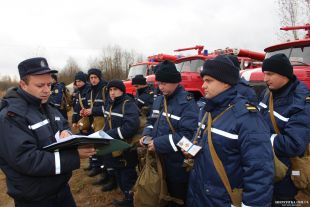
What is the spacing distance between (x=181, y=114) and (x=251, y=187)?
1.34m

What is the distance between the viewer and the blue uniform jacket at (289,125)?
2576mm

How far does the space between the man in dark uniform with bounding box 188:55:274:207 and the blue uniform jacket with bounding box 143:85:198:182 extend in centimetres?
65

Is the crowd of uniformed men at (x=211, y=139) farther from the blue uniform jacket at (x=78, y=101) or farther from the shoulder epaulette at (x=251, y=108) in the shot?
the blue uniform jacket at (x=78, y=101)

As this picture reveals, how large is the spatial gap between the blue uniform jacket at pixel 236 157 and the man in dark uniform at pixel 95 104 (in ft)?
11.2

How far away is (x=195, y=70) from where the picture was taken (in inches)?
343

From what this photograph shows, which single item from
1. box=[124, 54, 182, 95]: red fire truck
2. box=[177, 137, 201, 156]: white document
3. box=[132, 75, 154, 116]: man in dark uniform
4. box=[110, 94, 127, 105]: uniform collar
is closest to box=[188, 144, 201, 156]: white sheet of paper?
box=[177, 137, 201, 156]: white document

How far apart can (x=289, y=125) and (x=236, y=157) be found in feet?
2.73

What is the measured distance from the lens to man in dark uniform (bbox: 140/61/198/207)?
3.12 meters

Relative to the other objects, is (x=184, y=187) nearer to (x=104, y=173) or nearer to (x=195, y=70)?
(x=104, y=173)

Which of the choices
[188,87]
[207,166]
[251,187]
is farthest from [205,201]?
[188,87]

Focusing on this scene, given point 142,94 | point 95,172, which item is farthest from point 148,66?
point 95,172

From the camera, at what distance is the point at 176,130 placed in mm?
3203

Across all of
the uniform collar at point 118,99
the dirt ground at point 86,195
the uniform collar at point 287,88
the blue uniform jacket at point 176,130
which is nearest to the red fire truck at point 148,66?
the dirt ground at point 86,195

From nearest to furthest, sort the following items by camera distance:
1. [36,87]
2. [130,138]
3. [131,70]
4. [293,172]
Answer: [36,87] → [293,172] → [130,138] → [131,70]
